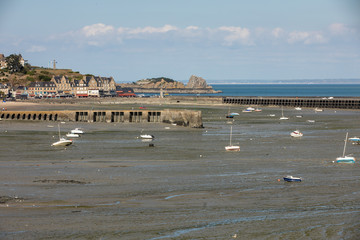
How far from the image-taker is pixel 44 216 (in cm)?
3316

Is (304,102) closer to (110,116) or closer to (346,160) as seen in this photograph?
(110,116)

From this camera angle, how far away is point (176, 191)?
133ft

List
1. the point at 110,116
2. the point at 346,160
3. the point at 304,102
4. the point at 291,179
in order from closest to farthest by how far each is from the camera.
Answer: the point at 291,179
the point at 346,160
the point at 110,116
the point at 304,102

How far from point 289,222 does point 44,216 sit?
1503 cm

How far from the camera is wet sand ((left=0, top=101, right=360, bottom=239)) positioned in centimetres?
3109

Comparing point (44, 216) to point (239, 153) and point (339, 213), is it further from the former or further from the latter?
point (239, 153)

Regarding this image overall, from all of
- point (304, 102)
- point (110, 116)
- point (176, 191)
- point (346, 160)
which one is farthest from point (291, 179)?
point (304, 102)

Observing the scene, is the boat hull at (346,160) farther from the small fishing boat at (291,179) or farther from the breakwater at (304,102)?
the breakwater at (304,102)

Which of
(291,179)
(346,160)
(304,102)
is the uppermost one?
(304,102)

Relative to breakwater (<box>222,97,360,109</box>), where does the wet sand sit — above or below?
below

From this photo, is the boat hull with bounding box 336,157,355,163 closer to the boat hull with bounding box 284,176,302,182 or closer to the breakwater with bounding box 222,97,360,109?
the boat hull with bounding box 284,176,302,182

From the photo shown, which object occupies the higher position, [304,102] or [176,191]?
[304,102]

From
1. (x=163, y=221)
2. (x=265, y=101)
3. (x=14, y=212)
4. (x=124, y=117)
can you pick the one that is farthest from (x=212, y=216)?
(x=265, y=101)

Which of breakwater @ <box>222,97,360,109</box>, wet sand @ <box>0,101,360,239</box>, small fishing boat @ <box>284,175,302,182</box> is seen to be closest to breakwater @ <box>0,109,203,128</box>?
wet sand @ <box>0,101,360,239</box>
